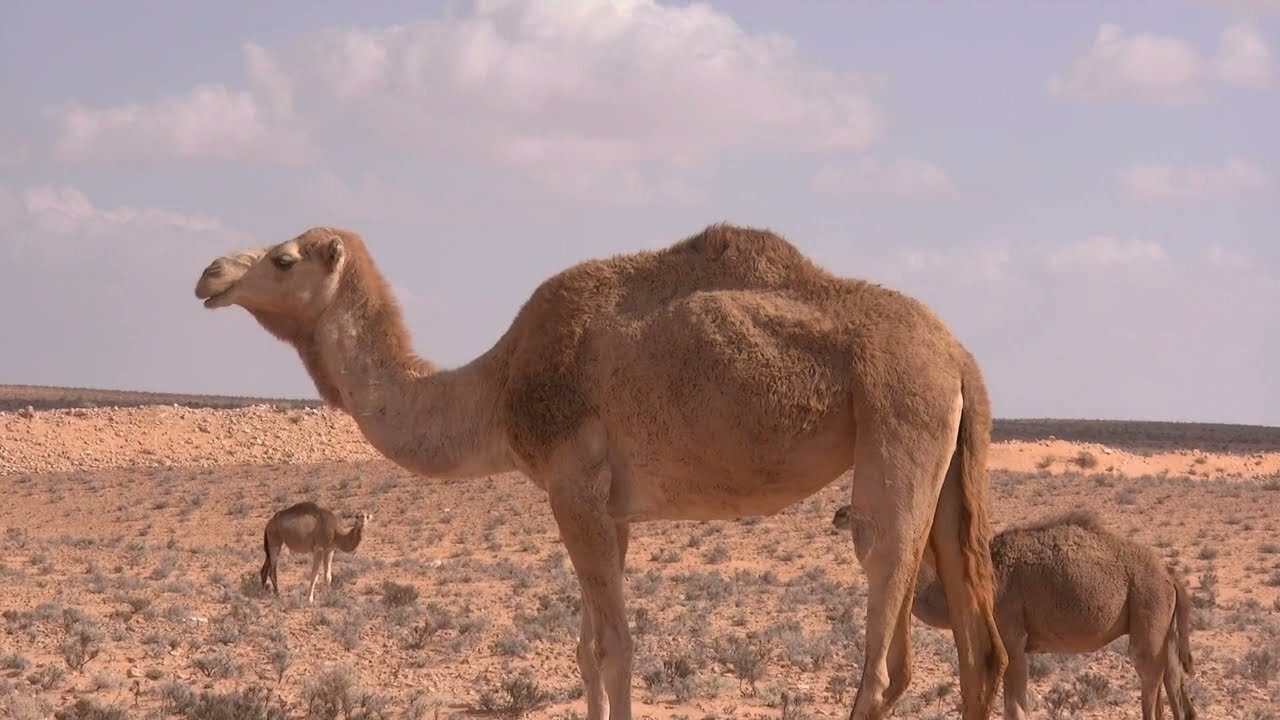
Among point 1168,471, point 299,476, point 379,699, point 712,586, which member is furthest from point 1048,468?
point 379,699

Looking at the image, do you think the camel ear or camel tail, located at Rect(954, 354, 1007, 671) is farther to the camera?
the camel ear

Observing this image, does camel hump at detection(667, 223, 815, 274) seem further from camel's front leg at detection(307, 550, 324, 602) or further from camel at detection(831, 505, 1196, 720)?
camel's front leg at detection(307, 550, 324, 602)

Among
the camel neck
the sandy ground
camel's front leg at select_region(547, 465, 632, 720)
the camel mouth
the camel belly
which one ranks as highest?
the camel mouth

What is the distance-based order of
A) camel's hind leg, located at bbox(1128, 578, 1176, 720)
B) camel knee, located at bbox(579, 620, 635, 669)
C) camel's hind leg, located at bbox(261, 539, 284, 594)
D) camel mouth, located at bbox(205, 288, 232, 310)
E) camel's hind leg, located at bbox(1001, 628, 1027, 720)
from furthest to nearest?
camel's hind leg, located at bbox(261, 539, 284, 594), camel's hind leg, located at bbox(1128, 578, 1176, 720), camel's hind leg, located at bbox(1001, 628, 1027, 720), camel mouth, located at bbox(205, 288, 232, 310), camel knee, located at bbox(579, 620, 635, 669)

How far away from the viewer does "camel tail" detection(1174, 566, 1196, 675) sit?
→ 37.1 feet

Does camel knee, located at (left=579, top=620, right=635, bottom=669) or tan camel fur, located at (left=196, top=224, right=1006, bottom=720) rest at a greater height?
tan camel fur, located at (left=196, top=224, right=1006, bottom=720)

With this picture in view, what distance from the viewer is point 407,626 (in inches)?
598

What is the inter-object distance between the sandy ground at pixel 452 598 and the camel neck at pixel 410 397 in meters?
2.41

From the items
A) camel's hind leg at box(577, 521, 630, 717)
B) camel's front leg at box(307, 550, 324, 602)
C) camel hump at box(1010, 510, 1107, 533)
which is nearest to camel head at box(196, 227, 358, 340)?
camel's hind leg at box(577, 521, 630, 717)

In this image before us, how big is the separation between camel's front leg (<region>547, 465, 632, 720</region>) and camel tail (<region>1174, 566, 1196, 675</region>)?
4.92 m

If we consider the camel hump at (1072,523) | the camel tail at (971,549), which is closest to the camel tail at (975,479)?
the camel tail at (971,549)

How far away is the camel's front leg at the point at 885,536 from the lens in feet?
25.1

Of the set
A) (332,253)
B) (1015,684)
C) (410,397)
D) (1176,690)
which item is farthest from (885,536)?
(1176,690)

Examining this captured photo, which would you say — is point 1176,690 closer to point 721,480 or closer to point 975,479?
point 975,479
